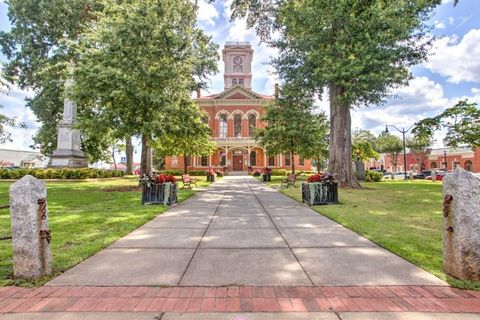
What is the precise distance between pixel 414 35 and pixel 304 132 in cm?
1263

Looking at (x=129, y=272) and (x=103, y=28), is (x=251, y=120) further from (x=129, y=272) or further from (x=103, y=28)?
(x=129, y=272)

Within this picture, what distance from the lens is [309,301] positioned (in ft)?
12.1

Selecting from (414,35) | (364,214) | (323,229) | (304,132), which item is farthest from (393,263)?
(304,132)

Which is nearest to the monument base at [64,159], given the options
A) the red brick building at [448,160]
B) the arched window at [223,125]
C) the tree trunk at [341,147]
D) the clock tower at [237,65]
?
the tree trunk at [341,147]

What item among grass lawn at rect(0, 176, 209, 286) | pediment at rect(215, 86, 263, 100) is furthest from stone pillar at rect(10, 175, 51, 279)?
pediment at rect(215, 86, 263, 100)

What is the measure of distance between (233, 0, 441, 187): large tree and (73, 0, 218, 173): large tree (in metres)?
6.80

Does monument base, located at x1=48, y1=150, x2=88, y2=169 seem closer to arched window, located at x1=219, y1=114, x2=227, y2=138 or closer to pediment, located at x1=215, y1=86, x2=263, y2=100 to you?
arched window, located at x1=219, y1=114, x2=227, y2=138

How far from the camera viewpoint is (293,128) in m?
30.3

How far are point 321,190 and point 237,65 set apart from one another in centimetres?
5773

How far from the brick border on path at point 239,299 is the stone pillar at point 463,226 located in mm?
441

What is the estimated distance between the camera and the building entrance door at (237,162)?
5491cm

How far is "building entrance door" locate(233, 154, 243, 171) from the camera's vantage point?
54.9 meters

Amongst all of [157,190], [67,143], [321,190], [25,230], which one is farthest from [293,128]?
[25,230]

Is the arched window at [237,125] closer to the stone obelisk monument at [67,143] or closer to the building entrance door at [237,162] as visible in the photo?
Answer: the building entrance door at [237,162]
